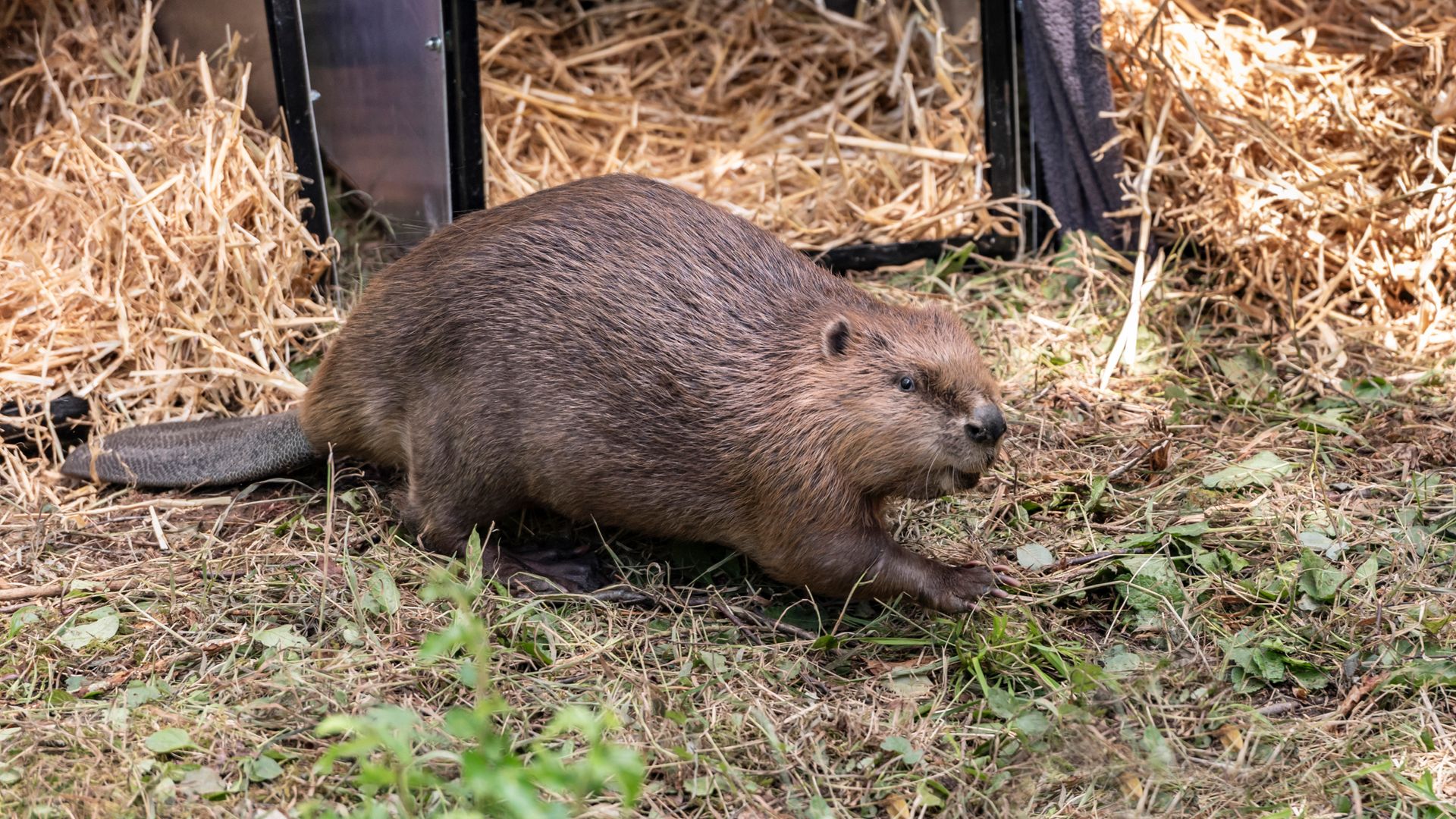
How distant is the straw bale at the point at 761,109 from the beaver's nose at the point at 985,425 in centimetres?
186

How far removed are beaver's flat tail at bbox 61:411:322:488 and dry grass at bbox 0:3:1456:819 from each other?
2.7 inches

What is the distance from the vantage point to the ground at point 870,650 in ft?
8.04

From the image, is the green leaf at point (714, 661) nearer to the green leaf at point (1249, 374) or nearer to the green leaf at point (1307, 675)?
the green leaf at point (1307, 675)

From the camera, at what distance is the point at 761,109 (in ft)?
Answer: 17.5

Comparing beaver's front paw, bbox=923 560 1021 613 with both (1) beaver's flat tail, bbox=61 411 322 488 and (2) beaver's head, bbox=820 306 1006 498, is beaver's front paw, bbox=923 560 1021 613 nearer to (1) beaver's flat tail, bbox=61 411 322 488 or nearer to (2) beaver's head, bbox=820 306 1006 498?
(2) beaver's head, bbox=820 306 1006 498

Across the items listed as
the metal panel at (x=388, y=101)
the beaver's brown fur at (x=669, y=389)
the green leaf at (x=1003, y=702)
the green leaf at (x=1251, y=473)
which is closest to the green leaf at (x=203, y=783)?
the beaver's brown fur at (x=669, y=389)

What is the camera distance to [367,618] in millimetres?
2990

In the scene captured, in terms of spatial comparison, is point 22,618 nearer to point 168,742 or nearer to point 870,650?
point 168,742

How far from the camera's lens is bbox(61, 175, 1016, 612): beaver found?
2914 mm

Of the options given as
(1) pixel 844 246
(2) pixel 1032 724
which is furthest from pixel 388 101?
(2) pixel 1032 724

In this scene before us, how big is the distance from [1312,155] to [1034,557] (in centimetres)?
201

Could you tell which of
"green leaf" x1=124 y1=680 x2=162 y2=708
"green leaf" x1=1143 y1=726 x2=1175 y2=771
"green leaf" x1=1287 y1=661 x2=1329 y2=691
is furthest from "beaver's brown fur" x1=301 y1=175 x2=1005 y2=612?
"green leaf" x1=124 y1=680 x2=162 y2=708

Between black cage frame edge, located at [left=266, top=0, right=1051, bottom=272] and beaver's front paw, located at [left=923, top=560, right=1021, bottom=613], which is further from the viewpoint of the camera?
black cage frame edge, located at [left=266, top=0, right=1051, bottom=272]

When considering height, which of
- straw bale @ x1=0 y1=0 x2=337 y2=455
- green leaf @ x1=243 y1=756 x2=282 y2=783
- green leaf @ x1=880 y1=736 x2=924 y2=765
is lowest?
green leaf @ x1=880 y1=736 x2=924 y2=765
